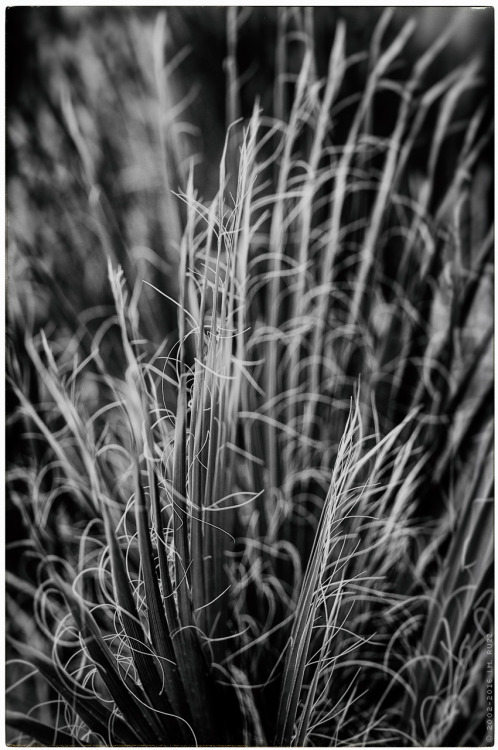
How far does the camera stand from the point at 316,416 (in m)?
0.58

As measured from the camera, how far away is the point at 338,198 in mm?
570

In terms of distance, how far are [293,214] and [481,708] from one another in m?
0.52

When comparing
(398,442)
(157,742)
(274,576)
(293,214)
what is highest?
(293,214)

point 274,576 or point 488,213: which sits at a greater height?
point 488,213

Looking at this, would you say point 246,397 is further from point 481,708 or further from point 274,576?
point 481,708

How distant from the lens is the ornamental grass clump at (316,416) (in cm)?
55

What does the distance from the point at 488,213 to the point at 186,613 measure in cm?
47

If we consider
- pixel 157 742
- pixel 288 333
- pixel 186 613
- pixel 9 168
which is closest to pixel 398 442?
pixel 288 333

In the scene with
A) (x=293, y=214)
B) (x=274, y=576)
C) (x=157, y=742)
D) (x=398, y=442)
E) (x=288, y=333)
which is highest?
(x=293, y=214)

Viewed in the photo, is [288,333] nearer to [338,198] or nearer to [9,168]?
[338,198]

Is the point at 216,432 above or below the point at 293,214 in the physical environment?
below

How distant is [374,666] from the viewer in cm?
57

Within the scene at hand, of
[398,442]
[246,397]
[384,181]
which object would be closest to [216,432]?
[246,397]

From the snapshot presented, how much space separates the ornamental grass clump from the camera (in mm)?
552
